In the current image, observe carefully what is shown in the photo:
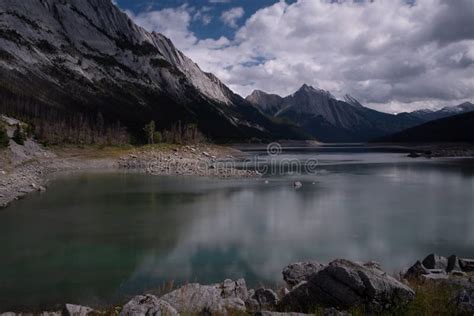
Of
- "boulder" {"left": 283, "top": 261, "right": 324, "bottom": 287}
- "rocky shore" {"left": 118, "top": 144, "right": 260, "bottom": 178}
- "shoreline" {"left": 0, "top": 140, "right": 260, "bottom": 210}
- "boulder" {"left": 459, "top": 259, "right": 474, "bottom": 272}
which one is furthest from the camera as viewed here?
"rocky shore" {"left": 118, "top": 144, "right": 260, "bottom": 178}

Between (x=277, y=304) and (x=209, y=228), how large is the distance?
21237mm

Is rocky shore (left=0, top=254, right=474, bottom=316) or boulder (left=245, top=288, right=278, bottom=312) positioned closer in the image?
rocky shore (left=0, top=254, right=474, bottom=316)

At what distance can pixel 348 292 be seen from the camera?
1200 centimetres

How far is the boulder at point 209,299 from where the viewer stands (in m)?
13.1

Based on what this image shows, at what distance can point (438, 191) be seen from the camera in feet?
188

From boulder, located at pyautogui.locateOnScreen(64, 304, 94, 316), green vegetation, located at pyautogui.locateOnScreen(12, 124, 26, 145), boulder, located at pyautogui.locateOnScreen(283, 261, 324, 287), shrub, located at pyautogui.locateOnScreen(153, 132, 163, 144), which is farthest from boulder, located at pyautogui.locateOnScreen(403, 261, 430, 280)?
shrub, located at pyautogui.locateOnScreen(153, 132, 163, 144)

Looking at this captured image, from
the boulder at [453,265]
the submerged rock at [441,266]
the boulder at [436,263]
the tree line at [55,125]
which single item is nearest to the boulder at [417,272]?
the submerged rock at [441,266]

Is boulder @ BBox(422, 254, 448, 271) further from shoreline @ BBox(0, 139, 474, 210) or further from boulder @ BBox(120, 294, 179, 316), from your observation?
shoreline @ BBox(0, 139, 474, 210)

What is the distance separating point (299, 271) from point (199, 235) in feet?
41.9

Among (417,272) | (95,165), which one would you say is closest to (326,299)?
(417,272)

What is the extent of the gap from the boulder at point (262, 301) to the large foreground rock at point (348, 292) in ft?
2.05

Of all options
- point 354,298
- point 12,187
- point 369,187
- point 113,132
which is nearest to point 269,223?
point 354,298

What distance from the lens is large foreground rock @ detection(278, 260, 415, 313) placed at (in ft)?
36.9

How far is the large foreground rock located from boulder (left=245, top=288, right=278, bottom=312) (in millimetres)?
625
